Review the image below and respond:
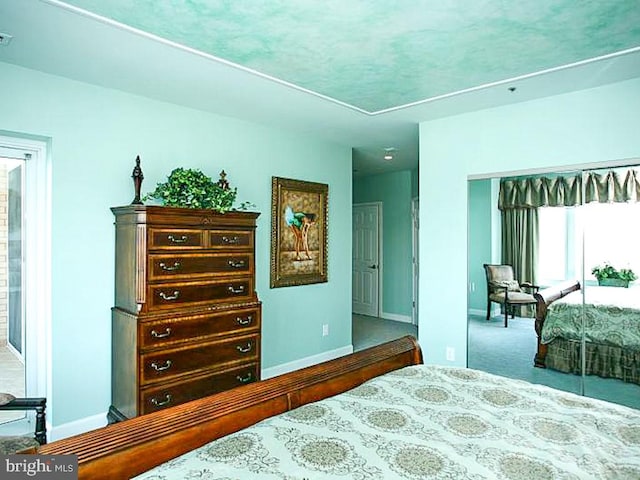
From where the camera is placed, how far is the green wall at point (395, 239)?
7.04 m

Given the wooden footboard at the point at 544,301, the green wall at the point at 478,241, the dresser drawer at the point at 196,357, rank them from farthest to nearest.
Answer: the green wall at the point at 478,241 < the wooden footboard at the point at 544,301 < the dresser drawer at the point at 196,357

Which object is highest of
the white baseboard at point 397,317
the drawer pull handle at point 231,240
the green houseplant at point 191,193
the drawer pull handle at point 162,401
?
the green houseplant at point 191,193

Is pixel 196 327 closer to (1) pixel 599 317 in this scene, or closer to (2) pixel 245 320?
(2) pixel 245 320

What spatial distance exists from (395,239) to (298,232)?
3.00 m

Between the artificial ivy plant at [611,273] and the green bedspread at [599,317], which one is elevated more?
the artificial ivy plant at [611,273]

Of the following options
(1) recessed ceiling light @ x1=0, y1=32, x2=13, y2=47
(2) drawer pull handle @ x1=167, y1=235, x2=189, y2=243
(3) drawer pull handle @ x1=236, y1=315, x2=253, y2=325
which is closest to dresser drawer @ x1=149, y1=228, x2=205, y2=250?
(2) drawer pull handle @ x1=167, y1=235, x2=189, y2=243

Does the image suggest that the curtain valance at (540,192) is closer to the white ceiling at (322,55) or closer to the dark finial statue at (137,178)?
the white ceiling at (322,55)

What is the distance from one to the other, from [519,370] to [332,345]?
212 centimetres

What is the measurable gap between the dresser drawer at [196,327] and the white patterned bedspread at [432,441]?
151 cm

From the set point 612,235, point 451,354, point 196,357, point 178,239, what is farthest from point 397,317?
point 178,239

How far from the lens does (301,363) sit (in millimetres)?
4621

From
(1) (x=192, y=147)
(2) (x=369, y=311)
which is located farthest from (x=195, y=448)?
(2) (x=369, y=311)

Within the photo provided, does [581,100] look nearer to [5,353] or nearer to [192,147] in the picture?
[192,147]

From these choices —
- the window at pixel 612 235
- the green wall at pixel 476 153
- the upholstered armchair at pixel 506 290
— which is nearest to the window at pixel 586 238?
the window at pixel 612 235
